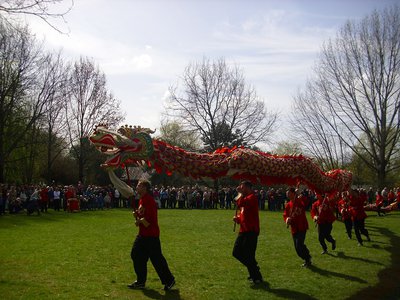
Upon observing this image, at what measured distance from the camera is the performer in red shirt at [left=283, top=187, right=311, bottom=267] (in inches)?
396

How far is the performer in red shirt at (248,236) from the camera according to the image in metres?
8.41

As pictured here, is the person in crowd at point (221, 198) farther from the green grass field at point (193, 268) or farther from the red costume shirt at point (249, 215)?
the red costume shirt at point (249, 215)

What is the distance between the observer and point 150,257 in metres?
7.89

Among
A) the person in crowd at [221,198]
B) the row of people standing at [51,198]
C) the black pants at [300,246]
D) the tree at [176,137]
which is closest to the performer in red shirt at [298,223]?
the black pants at [300,246]

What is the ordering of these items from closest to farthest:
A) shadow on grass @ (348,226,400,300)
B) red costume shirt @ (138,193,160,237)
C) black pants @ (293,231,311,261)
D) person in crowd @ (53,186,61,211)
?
red costume shirt @ (138,193,160,237)
shadow on grass @ (348,226,400,300)
black pants @ (293,231,311,261)
person in crowd @ (53,186,61,211)

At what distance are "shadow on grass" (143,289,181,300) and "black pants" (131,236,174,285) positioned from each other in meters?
0.22

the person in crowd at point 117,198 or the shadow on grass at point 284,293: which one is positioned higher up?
the person in crowd at point 117,198

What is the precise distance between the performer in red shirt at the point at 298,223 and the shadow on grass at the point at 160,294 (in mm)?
3678

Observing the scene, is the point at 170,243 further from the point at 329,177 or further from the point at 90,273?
the point at 329,177

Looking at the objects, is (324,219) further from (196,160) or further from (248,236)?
(196,160)

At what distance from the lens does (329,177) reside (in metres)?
14.0

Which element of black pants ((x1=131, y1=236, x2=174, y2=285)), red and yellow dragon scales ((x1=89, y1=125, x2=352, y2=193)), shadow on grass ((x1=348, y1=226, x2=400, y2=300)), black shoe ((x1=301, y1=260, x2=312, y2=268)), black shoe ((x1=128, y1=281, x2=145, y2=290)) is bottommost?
shadow on grass ((x1=348, y1=226, x2=400, y2=300))

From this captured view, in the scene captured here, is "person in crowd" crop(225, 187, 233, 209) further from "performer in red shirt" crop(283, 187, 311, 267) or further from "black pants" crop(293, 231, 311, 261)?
"black pants" crop(293, 231, 311, 261)

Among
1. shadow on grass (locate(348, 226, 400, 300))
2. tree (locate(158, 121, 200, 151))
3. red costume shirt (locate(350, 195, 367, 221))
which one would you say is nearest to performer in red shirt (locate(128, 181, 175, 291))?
shadow on grass (locate(348, 226, 400, 300))
